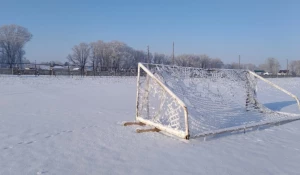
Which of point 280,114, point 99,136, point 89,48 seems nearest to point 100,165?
point 99,136

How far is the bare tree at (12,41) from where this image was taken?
55.6 meters

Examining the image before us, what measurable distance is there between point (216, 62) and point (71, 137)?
89591 mm

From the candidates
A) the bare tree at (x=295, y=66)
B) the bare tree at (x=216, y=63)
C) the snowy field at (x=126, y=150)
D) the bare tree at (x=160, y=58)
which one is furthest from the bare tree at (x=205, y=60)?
the snowy field at (x=126, y=150)

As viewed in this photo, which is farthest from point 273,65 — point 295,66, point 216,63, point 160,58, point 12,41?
point 12,41

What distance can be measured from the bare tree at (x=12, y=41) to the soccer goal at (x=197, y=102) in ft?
189

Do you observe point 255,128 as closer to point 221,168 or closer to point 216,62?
point 221,168

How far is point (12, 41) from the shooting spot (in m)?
55.7

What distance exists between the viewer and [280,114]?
7.92 meters

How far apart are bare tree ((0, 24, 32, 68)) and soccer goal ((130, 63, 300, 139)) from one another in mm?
57570

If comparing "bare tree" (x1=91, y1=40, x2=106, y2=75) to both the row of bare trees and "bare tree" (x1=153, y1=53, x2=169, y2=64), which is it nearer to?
the row of bare trees

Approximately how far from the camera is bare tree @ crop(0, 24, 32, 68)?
55553 mm

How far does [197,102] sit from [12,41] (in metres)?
60.3

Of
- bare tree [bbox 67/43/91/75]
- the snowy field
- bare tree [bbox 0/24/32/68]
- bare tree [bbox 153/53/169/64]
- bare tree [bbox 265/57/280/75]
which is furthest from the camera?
bare tree [bbox 265/57/280/75]

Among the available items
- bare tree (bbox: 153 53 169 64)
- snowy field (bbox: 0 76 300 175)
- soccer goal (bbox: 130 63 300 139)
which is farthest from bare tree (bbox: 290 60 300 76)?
snowy field (bbox: 0 76 300 175)
